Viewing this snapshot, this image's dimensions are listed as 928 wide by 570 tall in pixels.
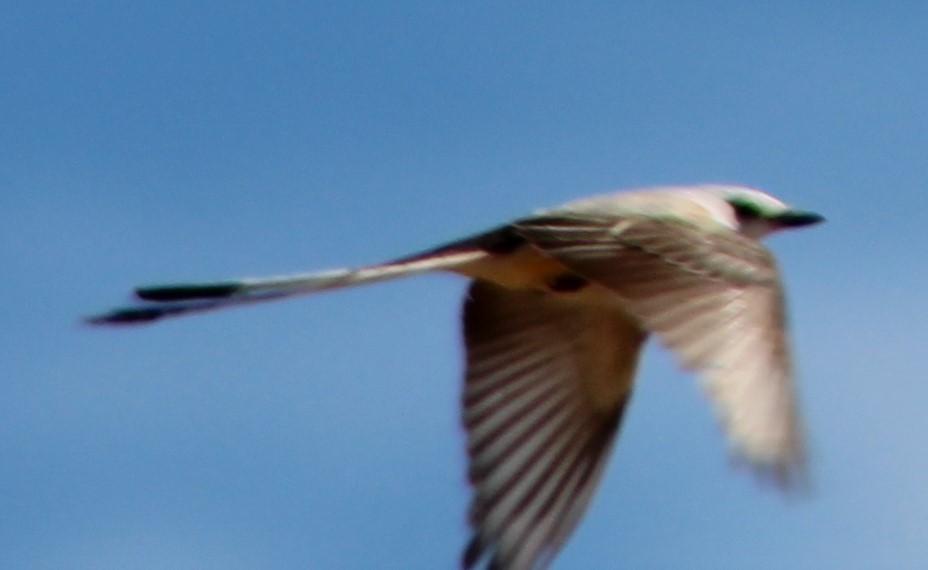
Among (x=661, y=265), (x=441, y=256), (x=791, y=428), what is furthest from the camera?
(x=441, y=256)

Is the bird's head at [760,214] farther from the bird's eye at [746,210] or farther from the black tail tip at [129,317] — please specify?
the black tail tip at [129,317]

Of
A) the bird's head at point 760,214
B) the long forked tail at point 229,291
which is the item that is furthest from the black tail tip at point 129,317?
the bird's head at point 760,214

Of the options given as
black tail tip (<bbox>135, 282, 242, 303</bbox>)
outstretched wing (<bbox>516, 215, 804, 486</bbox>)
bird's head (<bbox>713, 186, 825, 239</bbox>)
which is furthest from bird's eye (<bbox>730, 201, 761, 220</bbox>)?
black tail tip (<bbox>135, 282, 242, 303</bbox>)

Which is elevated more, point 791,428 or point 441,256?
point 441,256

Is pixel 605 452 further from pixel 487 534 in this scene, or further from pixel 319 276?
pixel 319 276

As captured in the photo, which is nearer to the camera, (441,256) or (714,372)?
(714,372)

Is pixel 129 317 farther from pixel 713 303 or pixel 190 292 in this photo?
pixel 713 303

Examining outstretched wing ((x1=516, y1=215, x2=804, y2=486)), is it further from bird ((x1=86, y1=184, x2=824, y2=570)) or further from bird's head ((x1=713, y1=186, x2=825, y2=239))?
bird's head ((x1=713, y1=186, x2=825, y2=239))

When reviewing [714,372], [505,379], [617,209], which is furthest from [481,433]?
[714,372]

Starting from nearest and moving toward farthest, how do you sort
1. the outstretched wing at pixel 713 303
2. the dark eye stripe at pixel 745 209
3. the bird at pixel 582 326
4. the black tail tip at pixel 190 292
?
the outstretched wing at pixel 713 303, the bird at pixel 582 326, the black tail tip at pixel 190 292, the dark eye stripe at pixel 745 209
